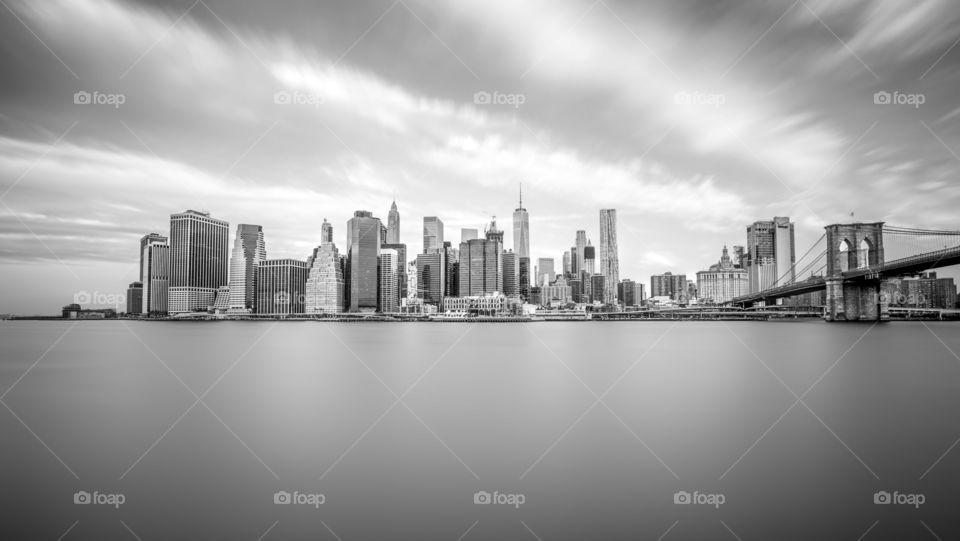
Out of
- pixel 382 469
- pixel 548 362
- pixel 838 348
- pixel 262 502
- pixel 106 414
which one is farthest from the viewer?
pixel 838 348

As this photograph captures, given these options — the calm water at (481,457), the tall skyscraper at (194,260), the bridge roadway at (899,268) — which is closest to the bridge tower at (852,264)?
the bridge roadway at (899,268)

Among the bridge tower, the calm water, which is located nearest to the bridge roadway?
the bridge tower

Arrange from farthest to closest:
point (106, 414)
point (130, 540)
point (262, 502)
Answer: point (106, 414) → point (262, 502) → point (130, 540)

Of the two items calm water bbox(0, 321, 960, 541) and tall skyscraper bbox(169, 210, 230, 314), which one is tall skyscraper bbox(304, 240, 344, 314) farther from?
calm water bbox(0, 321, 960, 541)

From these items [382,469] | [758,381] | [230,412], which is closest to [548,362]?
[758,381]

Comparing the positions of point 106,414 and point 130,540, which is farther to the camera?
point 106,414

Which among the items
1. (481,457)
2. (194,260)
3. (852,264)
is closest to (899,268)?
(852,264)

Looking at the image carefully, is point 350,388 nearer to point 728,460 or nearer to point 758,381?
point 728,460

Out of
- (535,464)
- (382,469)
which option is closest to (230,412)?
(382,469)
